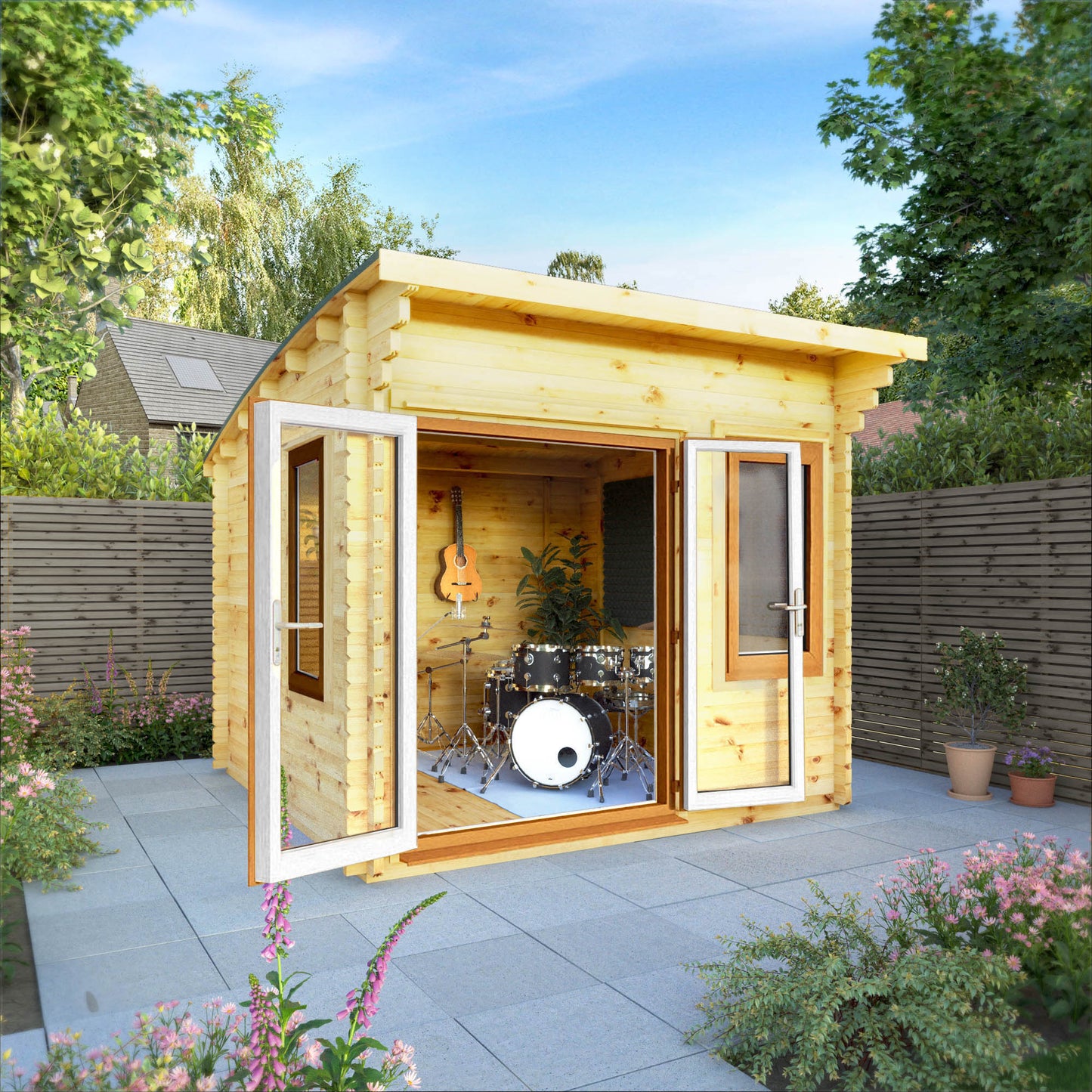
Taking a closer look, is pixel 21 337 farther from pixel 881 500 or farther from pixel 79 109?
pixel 881 500

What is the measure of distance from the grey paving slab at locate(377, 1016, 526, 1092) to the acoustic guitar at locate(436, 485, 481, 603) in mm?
4883

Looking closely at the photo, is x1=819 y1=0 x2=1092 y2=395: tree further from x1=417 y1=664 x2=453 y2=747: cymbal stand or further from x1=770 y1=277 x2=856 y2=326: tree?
x1=770 y1=277 x2=856 y2=326: tree

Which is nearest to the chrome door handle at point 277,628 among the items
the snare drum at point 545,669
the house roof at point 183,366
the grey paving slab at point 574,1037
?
the grey paving slab at point 574,1037

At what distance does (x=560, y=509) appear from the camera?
8125mm

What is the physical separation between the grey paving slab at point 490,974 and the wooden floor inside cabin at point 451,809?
1.23 m

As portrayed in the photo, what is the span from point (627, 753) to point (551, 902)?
2.41m

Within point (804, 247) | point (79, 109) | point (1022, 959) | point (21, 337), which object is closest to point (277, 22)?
point (804, 247)

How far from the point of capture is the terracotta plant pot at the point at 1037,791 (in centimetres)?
527

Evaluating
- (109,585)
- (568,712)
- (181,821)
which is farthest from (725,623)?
(109,585)

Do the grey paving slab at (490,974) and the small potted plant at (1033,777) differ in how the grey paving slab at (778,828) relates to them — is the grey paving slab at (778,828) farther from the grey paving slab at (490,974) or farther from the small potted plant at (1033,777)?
the grey paving slab at (490,974)

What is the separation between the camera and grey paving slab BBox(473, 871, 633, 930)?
3.65 metres

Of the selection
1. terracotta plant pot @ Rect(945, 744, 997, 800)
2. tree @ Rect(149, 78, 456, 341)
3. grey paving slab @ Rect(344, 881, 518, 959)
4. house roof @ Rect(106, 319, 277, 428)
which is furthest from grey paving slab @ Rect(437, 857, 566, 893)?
tree @ Rect(149, 78, 456, 341)

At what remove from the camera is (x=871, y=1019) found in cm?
244

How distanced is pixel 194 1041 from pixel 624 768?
3.99 meters
